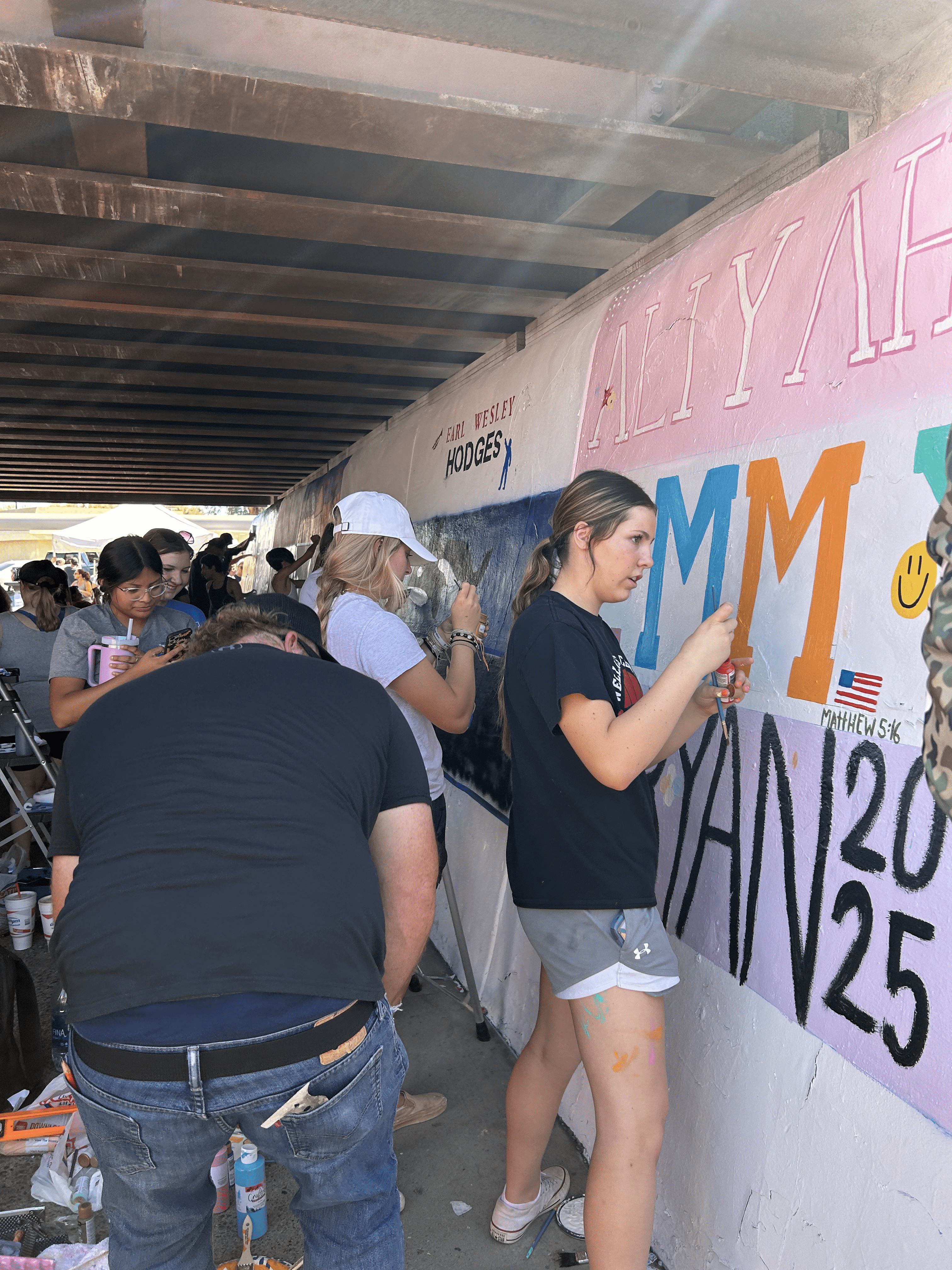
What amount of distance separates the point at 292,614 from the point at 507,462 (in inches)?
72.2

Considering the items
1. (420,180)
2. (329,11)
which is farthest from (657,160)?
(329,11)

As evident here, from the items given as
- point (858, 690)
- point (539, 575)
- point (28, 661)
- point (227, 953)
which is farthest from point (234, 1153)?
point (28, 661)

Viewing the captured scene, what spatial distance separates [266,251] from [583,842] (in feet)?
9.86

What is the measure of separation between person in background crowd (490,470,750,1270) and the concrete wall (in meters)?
0.27

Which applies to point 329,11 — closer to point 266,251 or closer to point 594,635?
point 594,635

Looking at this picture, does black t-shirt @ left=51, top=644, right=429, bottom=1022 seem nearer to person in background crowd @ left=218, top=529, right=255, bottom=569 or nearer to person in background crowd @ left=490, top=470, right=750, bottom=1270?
person in background crowd @ left=490, top=470, right=750, bottom=1270

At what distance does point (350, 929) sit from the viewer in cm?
154

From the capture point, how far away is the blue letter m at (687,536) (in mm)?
2324

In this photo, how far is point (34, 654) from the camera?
5.21 metres

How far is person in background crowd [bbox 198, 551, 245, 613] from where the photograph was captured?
26.1 ft

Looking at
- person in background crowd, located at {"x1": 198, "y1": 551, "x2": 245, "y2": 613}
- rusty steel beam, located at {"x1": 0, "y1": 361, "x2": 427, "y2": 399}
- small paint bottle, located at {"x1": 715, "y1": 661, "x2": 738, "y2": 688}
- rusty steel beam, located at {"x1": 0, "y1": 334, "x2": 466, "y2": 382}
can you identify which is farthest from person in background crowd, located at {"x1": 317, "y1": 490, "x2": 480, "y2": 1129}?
person in background crowd, located at {"x1": 198, "y1": 551, "x2": 245, "y2": 613}

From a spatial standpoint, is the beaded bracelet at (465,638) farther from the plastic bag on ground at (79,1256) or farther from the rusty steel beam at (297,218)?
the plastic bag on ground at (79,1256)

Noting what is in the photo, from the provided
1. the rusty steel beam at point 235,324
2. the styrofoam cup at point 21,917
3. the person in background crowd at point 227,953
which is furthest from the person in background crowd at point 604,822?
the styrofoam cup at point 21,917

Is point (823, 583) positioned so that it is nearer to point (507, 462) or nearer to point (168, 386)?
point (507, 462)
